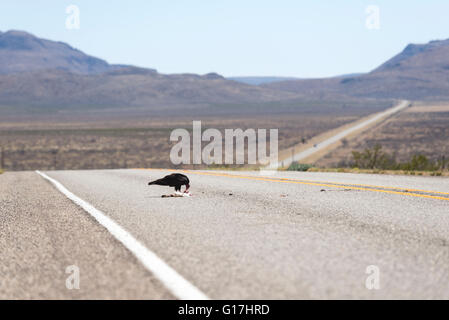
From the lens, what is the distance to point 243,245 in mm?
5852

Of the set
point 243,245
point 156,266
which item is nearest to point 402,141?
point 243,245

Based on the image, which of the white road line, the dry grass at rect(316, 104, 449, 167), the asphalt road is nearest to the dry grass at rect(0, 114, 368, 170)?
the dry grass at rect(316, 104, 449, 167)

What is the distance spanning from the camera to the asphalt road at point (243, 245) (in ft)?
14.6

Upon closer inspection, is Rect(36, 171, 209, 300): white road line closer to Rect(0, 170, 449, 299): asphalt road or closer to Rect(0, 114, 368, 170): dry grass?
Rect(0, 170, 449, 299): asphalt road

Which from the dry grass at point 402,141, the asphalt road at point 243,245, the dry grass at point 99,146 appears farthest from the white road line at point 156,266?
the dry grass at point 99,146

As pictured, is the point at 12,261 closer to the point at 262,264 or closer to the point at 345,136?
the point at 262,264

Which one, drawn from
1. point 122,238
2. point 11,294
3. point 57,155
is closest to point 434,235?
point 122,238

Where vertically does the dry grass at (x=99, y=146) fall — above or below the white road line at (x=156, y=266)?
below

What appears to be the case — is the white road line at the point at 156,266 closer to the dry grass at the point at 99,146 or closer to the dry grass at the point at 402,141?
the dry grass at the point at 402,141

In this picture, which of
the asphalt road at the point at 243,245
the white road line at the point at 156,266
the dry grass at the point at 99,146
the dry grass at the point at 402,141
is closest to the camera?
the white road line at the point at 156,266

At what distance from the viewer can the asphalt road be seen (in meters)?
4.44

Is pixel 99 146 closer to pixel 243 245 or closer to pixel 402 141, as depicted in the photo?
pixel 402 141

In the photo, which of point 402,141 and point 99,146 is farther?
point 402,141

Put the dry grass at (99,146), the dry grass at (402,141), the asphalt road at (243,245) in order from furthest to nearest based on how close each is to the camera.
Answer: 1. the dry grass at (402,141)
2. the dry grass at (99,146)
3. the asphalt road at (243,245)
